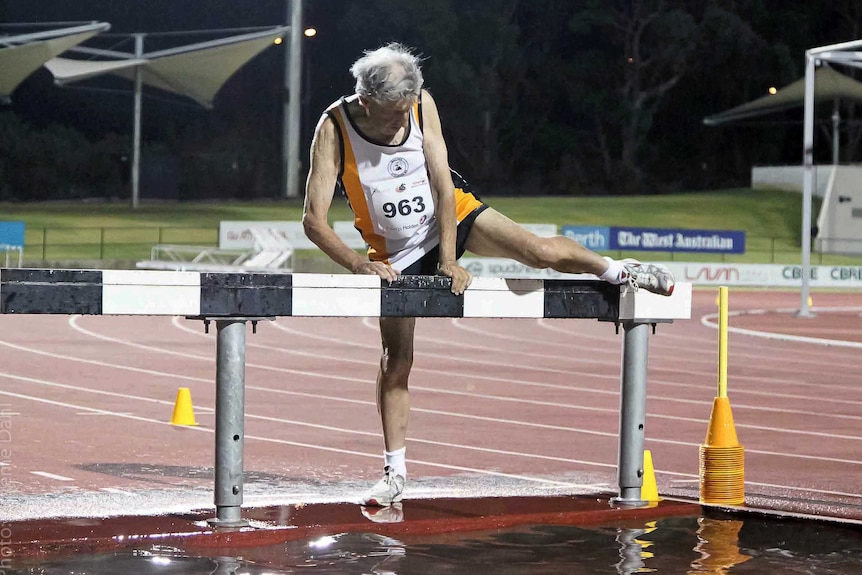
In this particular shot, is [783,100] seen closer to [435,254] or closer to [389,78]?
[435,254]

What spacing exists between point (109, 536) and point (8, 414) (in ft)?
20.6

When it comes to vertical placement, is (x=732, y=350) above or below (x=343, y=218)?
below

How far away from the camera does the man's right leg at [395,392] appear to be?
6328mm

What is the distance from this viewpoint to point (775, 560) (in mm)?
5273

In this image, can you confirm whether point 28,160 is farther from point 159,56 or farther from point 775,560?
point 775,560

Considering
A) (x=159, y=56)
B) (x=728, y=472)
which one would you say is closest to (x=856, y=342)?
(x=728, y=472)

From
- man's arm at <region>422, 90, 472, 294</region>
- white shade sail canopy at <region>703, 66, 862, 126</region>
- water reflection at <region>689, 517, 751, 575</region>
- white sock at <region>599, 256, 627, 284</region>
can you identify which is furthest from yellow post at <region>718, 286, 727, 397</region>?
white shade sail canopy at <region>703, 66, 862, 126</region>

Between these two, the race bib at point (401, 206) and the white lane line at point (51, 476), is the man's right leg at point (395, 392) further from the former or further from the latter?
the white lane line at point (51, 476)

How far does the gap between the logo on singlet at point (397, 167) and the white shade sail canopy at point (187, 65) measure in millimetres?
41649

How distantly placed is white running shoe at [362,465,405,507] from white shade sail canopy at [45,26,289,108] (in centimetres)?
4166

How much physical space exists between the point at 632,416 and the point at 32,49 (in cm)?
4203

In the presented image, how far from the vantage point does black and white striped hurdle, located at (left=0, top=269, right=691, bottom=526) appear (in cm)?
520

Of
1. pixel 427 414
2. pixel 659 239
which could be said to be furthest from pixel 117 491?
pixel 659 239

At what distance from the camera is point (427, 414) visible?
11672 millimetres
